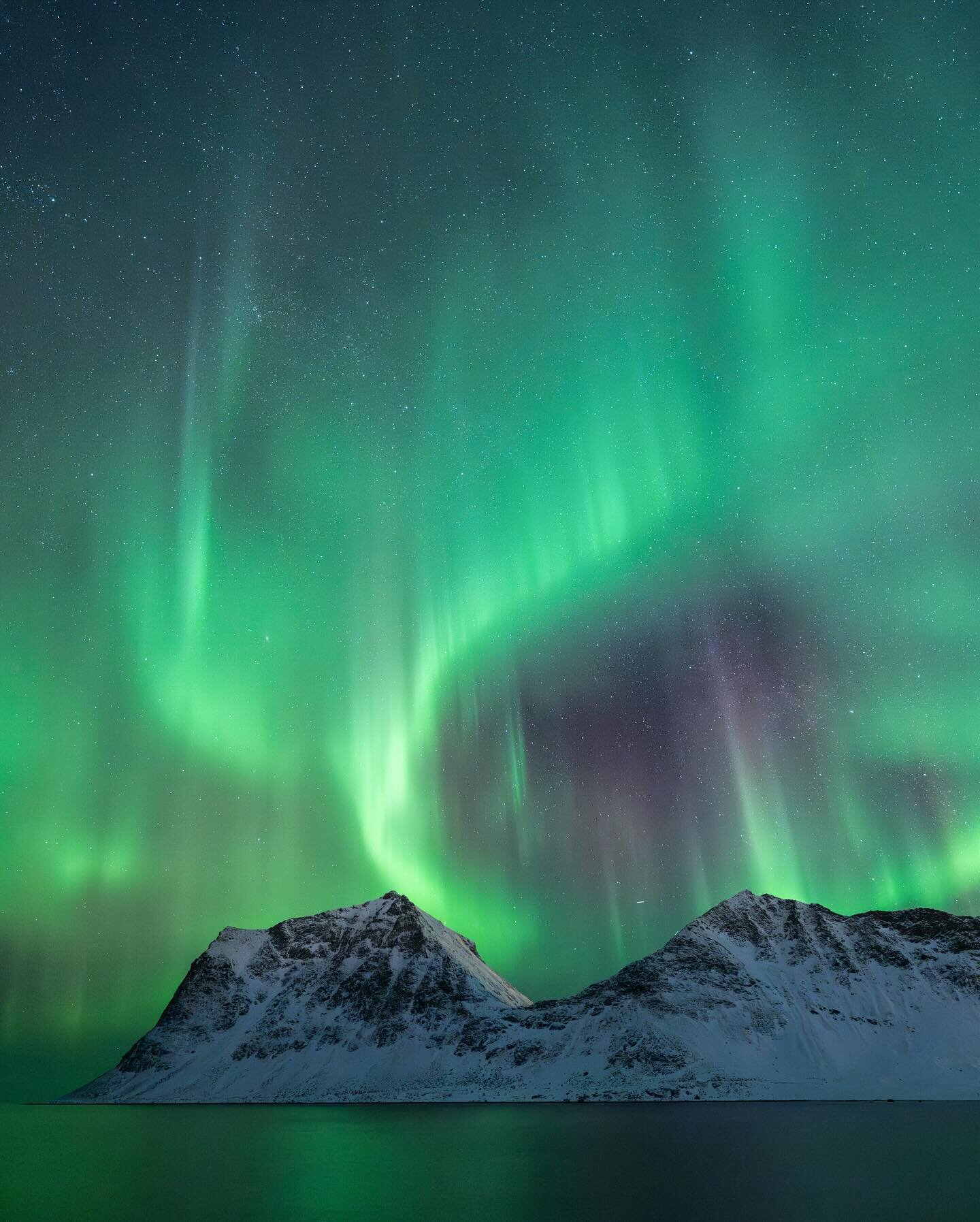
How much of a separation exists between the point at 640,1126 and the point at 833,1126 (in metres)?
27.1

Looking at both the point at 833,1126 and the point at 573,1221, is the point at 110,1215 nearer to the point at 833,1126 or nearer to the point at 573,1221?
the point at 573,1221

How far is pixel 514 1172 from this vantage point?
67.5m

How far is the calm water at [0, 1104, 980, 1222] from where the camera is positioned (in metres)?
49.1

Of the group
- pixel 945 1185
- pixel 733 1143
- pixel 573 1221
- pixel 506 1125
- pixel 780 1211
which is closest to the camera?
pixel 573 1221

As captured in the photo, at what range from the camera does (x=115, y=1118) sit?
196625mm

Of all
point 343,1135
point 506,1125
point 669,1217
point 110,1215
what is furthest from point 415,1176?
point 506,1125

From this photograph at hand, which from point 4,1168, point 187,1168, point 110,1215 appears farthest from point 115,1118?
point 110,1215

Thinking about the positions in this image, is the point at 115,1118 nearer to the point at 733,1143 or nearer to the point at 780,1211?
the point at 733,1143

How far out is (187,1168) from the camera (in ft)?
244

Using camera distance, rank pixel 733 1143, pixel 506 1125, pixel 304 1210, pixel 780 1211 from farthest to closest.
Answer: pixel 506 1125, pixel 733 1143, pixel 304 1210, pixel 780 1211

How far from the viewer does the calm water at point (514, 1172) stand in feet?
161

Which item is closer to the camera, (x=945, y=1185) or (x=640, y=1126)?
(x=945, y=1185)

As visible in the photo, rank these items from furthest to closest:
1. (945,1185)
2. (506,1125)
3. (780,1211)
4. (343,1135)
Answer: (506,1125) → (343,1135) → (945,1185) → (780,1211)

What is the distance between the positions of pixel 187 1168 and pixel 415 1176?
2190 centimetres
